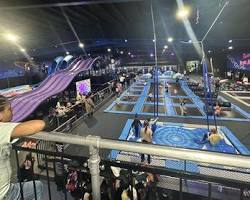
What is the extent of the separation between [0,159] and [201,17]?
45.1ft

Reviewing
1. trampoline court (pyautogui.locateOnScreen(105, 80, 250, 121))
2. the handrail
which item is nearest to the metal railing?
the handrail

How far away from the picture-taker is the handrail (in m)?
1.35

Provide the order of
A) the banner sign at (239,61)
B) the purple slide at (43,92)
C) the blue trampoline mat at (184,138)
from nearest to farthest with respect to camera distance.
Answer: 1. the blue trampoline mat at (184,138)
2. the purple slide at (43,92)
3. the banner sign at (239,61)

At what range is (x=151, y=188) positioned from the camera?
8.01 feet

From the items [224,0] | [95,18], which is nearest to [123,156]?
[95,18]

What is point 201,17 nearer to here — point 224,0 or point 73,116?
point 224,0

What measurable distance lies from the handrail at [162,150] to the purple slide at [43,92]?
9.89 metres

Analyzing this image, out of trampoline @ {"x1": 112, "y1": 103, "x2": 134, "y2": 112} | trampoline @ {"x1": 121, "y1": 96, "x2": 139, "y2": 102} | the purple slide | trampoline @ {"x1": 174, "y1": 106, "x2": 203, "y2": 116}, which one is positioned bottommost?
trampoline @ {"x1": 174, "y1": 106, "x2": 203, "y2": 116}

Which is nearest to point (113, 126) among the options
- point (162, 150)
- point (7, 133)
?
point (7, 133)

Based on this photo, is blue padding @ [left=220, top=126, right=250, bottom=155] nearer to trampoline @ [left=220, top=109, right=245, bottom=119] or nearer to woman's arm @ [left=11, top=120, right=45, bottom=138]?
trampoline @ [left=220, top=109, right=245, bottom=119]

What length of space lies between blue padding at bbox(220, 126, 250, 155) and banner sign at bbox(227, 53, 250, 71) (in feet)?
63.2

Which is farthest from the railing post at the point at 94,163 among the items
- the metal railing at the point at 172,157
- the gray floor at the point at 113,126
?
the gray floor at the point at 113,126

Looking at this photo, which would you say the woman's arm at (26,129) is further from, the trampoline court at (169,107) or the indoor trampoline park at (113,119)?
the trampoline court at (169,107)

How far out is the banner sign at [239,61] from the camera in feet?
92.0
